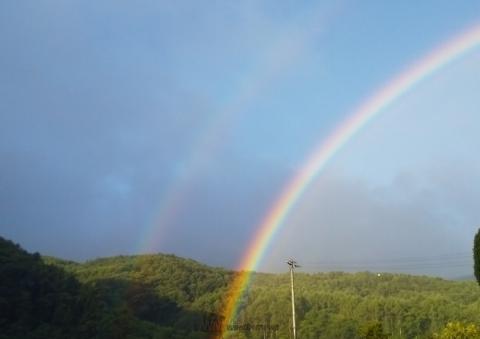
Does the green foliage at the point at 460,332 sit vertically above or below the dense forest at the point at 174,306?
below

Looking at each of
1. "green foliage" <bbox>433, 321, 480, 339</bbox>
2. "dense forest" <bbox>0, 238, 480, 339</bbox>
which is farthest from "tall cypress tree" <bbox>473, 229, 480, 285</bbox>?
"dense forest" <bbox>0, 238, 480, 339</bbox>

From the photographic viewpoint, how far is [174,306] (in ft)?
298

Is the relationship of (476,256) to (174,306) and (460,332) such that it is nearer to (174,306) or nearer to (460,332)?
(460,332)

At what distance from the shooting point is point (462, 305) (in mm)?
82125

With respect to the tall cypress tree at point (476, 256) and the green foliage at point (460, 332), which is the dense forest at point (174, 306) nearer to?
the tall cypress tree at point (476, 256)

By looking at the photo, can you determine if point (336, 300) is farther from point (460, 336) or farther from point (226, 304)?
point (460, 336)

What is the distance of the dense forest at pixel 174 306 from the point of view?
7581cm

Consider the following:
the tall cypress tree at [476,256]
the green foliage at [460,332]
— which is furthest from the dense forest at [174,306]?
the green foliage at [460,332]

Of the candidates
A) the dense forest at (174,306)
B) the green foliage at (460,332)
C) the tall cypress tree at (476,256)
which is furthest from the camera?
the dense forest at (174,306)

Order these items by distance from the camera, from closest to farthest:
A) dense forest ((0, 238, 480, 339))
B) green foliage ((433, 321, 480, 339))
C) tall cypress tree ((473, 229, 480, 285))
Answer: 1. green foliage ((433, 321, 480, 339))
2. tall cypress tree ((473, 229, 480, 285))
3. dense forest ((0, 238, 480, 339))

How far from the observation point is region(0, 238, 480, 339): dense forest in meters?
75.8

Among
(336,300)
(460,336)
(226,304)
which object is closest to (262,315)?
(226,304)

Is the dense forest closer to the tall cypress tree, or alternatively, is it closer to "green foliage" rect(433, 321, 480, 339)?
the tall cypress tree


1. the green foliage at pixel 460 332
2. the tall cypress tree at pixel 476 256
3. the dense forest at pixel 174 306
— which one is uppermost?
the dense forest at pixel 174 306
